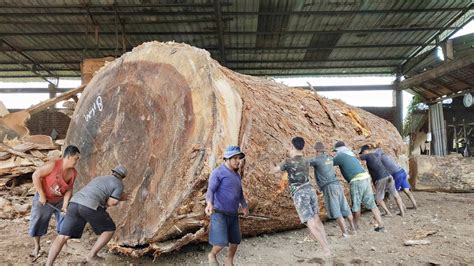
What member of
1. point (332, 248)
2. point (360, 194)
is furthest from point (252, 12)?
point (332, 248)

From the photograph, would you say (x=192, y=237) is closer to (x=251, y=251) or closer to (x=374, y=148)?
(x=251, y=251)

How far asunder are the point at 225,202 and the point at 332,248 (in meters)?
1.55

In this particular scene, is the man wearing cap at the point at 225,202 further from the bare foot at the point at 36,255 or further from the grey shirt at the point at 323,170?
the bare foot at the point at 36,255

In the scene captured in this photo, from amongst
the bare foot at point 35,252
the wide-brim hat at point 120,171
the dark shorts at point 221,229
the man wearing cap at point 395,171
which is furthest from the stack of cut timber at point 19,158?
the man wearing cap at point 395,171

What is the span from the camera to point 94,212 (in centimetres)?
322

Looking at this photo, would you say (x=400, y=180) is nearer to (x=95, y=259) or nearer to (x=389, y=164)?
(x=389, y=164)

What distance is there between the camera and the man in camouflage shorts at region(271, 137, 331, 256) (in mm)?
3800

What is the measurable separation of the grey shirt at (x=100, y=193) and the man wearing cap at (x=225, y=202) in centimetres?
83

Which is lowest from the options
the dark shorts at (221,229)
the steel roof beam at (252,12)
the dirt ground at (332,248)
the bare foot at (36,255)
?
the dirt ground at (332,248)

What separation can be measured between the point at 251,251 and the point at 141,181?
133cm

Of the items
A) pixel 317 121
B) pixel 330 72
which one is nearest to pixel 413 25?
pixel 330 72

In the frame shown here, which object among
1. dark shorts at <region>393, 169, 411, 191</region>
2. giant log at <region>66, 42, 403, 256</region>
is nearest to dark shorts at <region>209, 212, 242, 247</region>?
giant log at <region>66, 42, 403, 256</region>

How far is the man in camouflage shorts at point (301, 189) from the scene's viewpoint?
12.5 ft

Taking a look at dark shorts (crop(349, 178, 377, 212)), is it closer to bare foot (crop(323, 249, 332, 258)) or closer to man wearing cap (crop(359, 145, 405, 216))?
man wearing cap (crop(359, 145, 405, 216))
